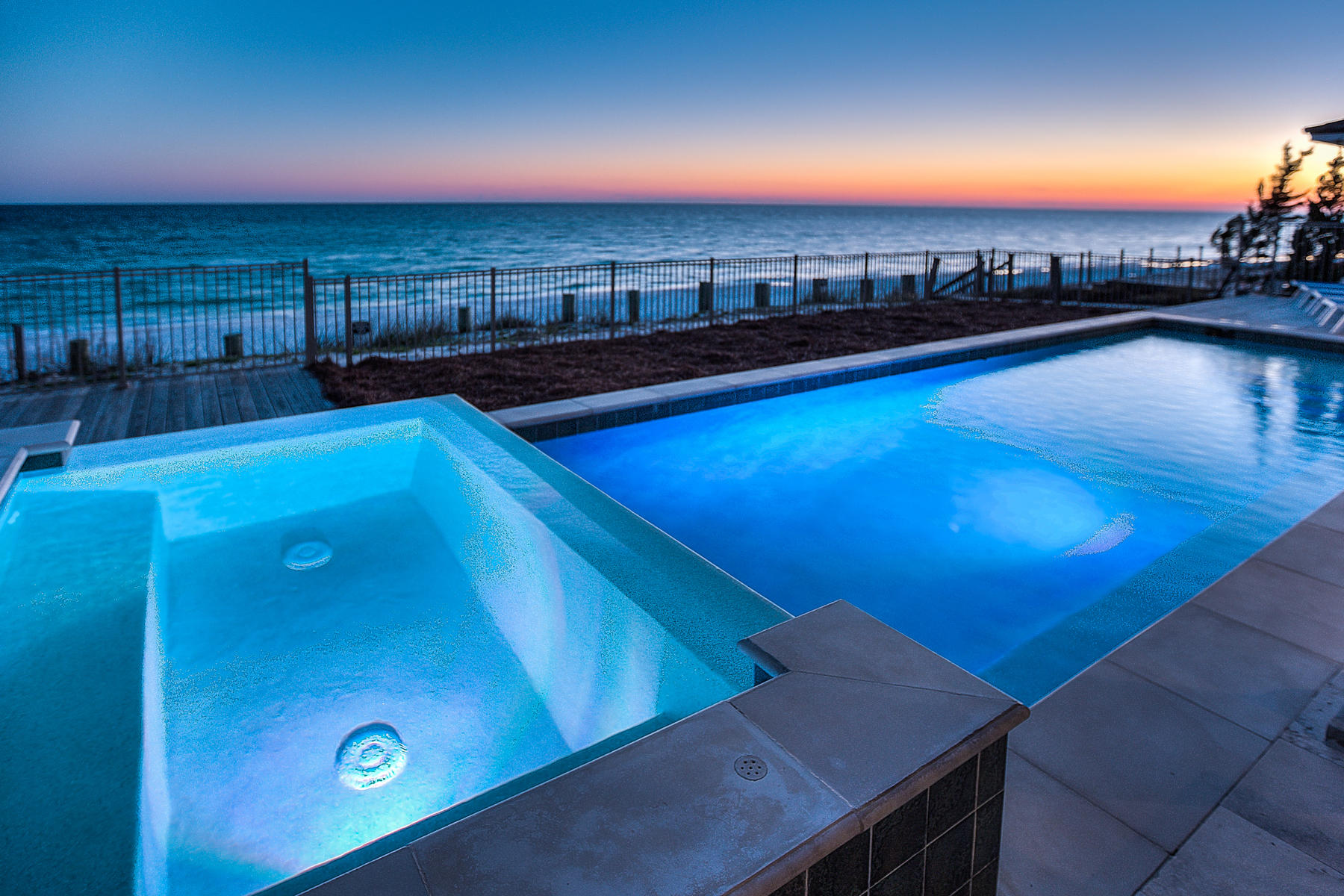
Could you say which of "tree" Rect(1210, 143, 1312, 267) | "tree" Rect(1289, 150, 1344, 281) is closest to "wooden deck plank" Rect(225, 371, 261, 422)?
"tree" Rect(1210, 143, 1312, 267)

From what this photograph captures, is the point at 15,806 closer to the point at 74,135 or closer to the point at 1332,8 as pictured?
the point at 1332,8

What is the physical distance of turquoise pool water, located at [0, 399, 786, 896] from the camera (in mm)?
2311

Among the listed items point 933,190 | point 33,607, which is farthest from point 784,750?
point 933,190

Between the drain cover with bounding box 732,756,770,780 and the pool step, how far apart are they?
14.1 feet

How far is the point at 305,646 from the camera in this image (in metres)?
3.52

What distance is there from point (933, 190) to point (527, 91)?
2107 centimetres

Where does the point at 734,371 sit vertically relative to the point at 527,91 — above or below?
below

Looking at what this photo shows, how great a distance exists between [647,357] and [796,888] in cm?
775

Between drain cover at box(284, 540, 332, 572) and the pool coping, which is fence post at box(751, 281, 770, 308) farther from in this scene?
drain cover at box(284, 540, 332, 572)

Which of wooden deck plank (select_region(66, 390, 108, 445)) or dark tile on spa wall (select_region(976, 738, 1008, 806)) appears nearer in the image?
dark tile on spa wall (select_region(976, 738, 1008, 806))

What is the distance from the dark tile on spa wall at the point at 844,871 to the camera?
1276mm

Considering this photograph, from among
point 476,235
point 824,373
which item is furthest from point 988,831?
point 476,235

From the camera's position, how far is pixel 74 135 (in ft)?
85.3

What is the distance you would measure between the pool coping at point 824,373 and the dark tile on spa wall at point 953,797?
15.1 ft
